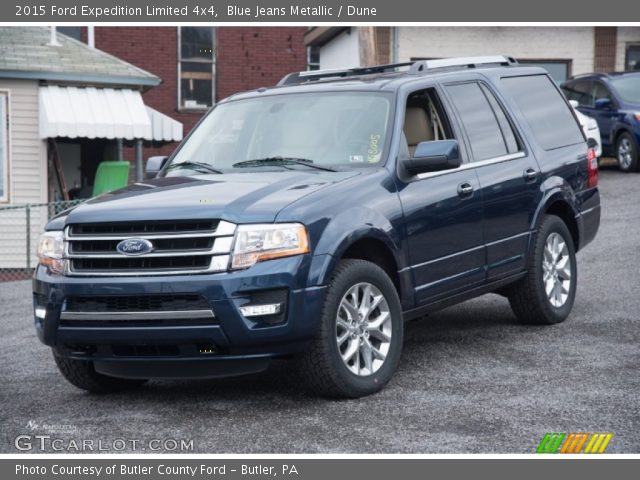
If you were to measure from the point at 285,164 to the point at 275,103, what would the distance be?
30.5 inches

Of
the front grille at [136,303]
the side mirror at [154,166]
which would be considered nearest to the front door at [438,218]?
the front grille at [136,303]

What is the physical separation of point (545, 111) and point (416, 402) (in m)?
3.60

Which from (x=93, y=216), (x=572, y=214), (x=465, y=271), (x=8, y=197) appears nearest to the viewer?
(x=93, y=216)

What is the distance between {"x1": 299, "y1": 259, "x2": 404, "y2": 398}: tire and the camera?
20.9 feet

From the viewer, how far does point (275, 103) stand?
7.93 meters

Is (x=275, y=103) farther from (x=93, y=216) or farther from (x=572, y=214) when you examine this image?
(x=572, y=214)

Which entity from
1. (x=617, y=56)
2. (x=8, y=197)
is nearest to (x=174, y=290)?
(x=8, y=197)

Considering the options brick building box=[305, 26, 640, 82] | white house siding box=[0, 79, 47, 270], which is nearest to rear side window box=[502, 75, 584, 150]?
white house siding box=[0, 79, 47, 270]

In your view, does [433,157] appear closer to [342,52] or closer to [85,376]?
[85,376]

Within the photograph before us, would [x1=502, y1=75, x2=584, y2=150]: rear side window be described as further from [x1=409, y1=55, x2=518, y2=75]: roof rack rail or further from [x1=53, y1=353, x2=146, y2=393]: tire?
[x1=53, y1=353, x2=146, y2=393]: tire

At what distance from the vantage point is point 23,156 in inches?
784

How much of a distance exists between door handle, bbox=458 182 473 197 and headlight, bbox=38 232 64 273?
2.66 metres

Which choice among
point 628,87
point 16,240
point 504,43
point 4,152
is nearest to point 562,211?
point 16,240

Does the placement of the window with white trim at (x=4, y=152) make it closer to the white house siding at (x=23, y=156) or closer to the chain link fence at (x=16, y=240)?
the white house siding at (x=23, y=156)
